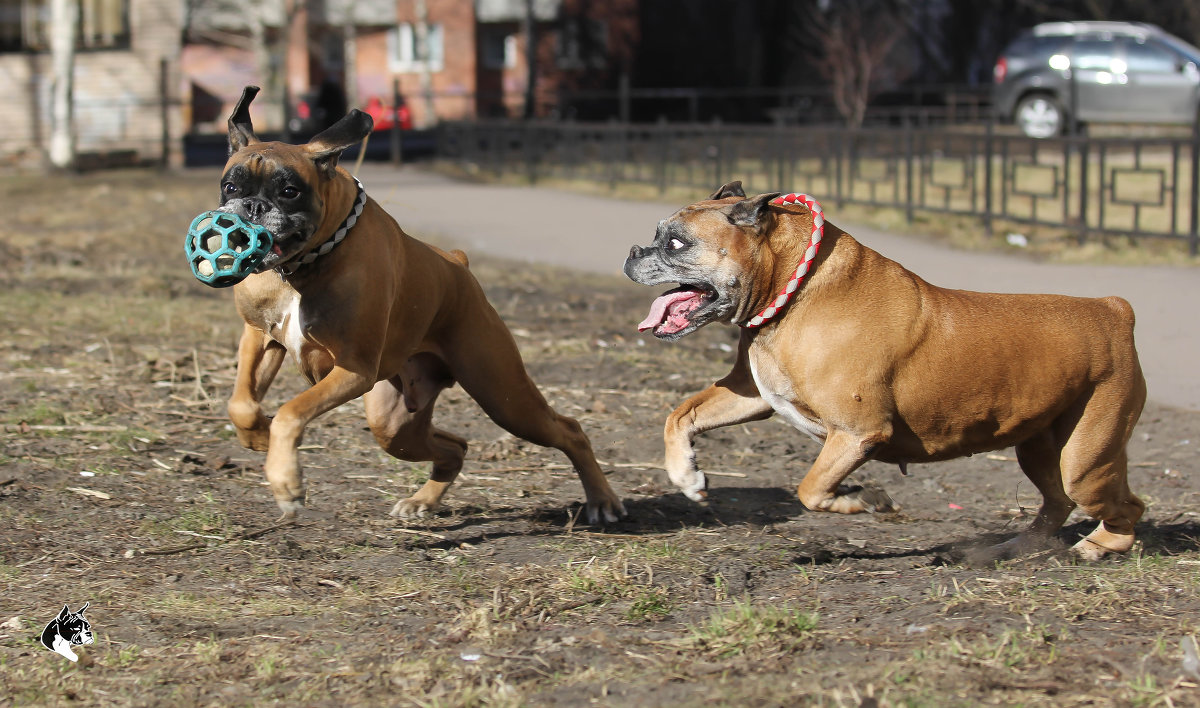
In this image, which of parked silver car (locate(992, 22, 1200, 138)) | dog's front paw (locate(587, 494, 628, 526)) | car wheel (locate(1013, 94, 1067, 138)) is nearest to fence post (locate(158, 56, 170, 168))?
parked silver car (locate(992, 22, 1200, 138))

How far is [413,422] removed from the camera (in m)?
5.70

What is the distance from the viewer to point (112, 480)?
20.1ft

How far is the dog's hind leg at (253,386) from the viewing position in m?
5.15

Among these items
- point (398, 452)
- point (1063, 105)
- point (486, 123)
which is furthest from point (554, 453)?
point (1063, 105)

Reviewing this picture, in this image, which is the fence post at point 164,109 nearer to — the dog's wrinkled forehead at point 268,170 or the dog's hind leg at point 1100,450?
the dog's wrinkled forehead at point 268,170

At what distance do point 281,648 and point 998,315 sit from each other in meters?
2.87

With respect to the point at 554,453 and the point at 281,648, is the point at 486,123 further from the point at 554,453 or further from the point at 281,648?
the point at 281,648

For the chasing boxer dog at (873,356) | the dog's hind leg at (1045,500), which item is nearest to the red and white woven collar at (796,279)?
the chasing boxer dog at (873,356)

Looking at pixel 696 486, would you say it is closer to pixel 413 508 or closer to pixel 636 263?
pixel 636 263

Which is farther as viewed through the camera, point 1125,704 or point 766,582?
point 766,582

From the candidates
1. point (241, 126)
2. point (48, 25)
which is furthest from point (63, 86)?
point (241, 126)

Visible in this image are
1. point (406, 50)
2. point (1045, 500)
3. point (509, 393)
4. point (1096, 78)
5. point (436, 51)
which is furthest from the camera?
point (406, 50)

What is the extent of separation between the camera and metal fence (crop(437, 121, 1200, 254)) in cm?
1391

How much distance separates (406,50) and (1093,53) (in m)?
26.1
